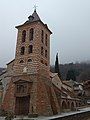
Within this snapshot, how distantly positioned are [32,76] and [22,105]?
478 centimetres

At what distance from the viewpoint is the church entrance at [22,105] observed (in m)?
30.9

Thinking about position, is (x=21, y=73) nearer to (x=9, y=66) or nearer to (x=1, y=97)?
(x=1, y=97)

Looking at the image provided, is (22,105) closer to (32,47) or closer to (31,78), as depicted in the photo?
(31,78)

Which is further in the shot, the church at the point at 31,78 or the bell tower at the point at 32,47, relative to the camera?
the bell tower at the point at 32,47

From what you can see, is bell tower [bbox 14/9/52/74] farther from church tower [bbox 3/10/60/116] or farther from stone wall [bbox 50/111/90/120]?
stone wall [bbox 50/111/90/120]

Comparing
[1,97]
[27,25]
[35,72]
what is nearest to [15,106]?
[1,97]

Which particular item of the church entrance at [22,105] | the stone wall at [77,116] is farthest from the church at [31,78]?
the stone wall at [77,116]

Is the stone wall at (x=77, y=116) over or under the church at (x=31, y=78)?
under

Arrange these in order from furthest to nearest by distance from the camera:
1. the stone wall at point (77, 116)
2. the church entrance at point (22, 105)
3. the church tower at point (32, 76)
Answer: the church entrance at point (22, 105), the church tower at point (32, 76), the stone wall at point (77, 116)

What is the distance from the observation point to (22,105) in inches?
1240

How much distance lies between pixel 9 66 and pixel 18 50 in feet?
32.6

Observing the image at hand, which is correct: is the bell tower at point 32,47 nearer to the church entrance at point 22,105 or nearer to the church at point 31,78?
the church at point 31,78

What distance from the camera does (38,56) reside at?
105 ft

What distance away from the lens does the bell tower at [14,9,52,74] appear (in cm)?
3197
